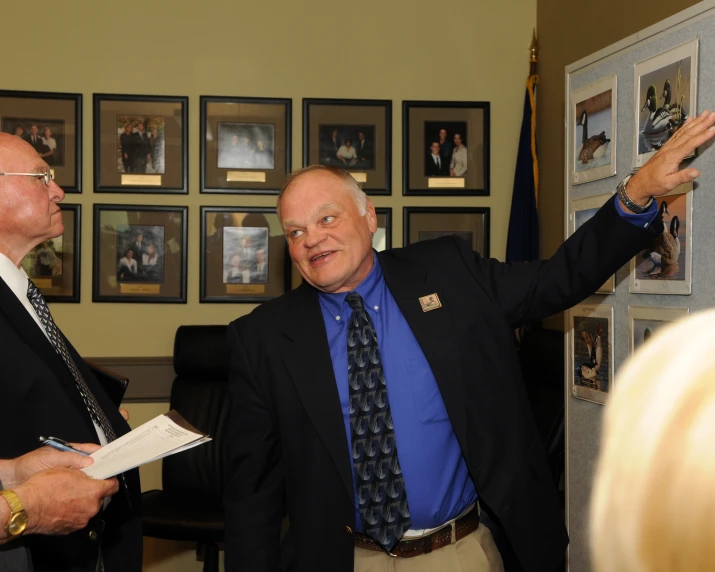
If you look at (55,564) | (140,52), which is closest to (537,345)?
(55,564)

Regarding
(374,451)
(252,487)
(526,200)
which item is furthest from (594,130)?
(526,200)

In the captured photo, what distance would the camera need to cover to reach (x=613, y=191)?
2.29 m

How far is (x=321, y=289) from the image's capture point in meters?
2.42

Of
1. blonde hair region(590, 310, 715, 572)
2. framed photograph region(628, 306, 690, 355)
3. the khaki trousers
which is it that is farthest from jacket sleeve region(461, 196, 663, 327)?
blonde hair region(590, 310, 715, 572)

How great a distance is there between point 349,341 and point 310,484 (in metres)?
0.42

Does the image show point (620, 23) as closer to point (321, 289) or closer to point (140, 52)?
point (321, 289)

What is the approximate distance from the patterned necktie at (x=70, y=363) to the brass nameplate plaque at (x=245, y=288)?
2535 mm

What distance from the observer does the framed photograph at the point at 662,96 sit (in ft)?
6.45

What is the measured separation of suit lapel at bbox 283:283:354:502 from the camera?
86.1 inches

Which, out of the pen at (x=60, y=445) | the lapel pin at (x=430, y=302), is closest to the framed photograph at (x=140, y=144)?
the lapel pin at (x=430, y=302)

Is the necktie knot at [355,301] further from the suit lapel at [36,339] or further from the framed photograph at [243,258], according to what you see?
the framed photograph at [243,258]

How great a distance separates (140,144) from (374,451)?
3.27 metres

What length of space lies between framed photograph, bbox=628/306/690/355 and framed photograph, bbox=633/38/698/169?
40 centimetres

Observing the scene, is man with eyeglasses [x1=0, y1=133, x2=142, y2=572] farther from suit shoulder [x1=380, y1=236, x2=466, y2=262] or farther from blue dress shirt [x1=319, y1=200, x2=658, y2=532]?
suit shoulder [x1=380, y1=236, x2=466, y2=262]
